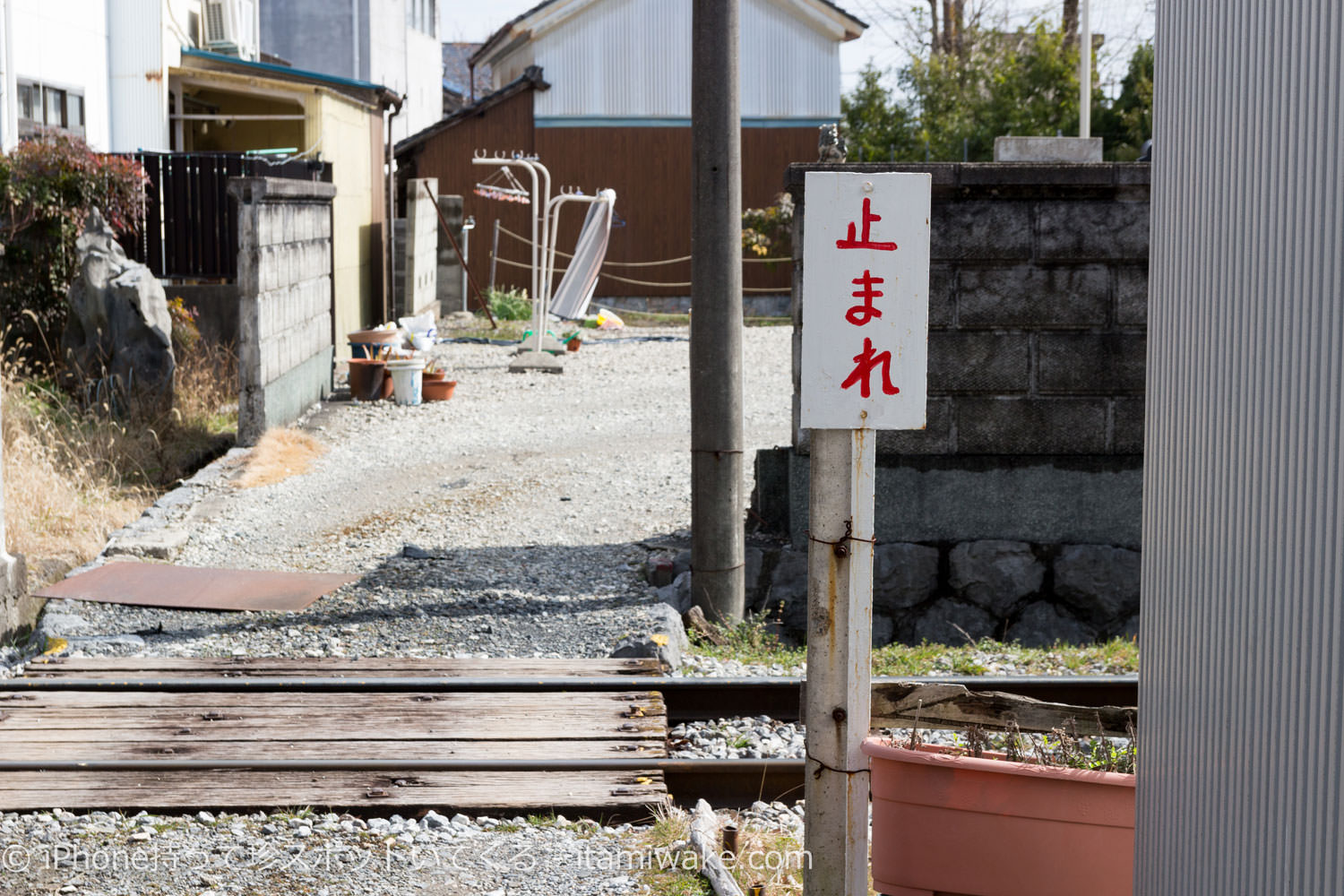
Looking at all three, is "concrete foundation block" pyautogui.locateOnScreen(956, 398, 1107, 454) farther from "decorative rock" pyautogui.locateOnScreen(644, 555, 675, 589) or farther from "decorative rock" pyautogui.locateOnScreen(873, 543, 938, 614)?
"decorative rock" pyautogui.locateOnScreen(644, 555, 675, 589)

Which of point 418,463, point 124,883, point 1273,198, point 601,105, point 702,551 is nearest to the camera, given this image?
point 1273,198

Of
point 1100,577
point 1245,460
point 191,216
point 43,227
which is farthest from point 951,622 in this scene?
point 191,216

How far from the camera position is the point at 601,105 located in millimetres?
24859

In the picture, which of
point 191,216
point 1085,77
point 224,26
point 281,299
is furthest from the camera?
point 224,26

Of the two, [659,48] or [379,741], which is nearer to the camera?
[379,741]

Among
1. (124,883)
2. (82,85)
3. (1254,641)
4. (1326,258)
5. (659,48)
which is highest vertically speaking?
(659,48)

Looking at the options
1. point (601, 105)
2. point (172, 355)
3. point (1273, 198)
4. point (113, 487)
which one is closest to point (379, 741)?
point (1273, 198)

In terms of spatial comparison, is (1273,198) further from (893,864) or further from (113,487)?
(113,487)

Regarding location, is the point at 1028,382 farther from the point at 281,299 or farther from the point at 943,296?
the point at 281,299

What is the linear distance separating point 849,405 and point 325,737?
2.67 meters

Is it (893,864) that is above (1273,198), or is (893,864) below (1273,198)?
below

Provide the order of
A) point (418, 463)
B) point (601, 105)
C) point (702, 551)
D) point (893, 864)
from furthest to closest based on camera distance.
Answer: point (601, 105), point (418, 463), point (702, 551), point (893, 864)

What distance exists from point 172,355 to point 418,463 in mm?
2372

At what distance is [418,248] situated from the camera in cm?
1883
